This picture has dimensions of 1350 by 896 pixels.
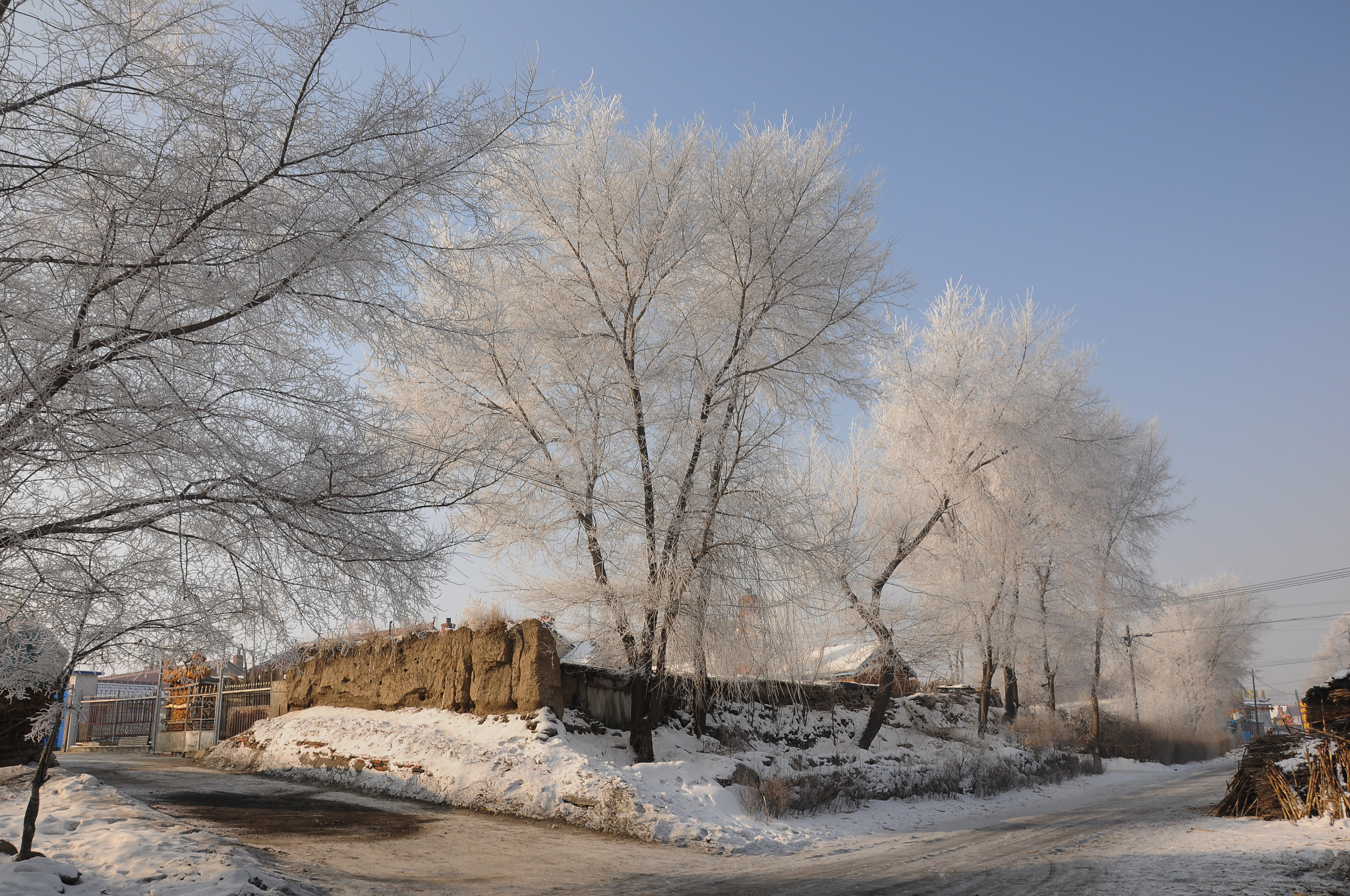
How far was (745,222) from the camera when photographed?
39.6 ft

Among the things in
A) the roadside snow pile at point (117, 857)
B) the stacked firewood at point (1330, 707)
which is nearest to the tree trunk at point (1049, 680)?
the stacked firewood at point (1330, 707)

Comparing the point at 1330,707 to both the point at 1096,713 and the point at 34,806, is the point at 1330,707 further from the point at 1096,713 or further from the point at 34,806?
the point at 1096,713

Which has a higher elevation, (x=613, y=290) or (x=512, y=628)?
(x=613, y=290)

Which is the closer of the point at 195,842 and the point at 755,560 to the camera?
the point at 195,842

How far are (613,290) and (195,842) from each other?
8527 millimetres

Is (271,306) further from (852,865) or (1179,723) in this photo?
(1179,723)

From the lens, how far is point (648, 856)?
8391 mm

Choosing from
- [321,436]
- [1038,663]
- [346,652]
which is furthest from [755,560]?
[1038,663]

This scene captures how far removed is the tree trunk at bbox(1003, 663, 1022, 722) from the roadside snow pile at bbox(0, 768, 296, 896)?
2137 centimetres

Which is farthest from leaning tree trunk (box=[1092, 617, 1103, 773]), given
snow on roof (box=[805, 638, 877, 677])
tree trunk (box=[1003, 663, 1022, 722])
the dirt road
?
the dirt road

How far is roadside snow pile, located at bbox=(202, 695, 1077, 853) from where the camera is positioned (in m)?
9.95

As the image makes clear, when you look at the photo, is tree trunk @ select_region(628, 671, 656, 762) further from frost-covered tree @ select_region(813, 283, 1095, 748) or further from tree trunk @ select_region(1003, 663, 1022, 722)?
tree trunk @ select_region(1003, 663, 1022, 722)

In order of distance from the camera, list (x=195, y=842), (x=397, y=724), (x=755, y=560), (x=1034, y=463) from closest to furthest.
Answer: (x=195, y=842) → (x=755, y=560) → (x=397, y=724) → (x=1034, y=463)

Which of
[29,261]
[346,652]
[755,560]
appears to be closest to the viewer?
[29,261]
